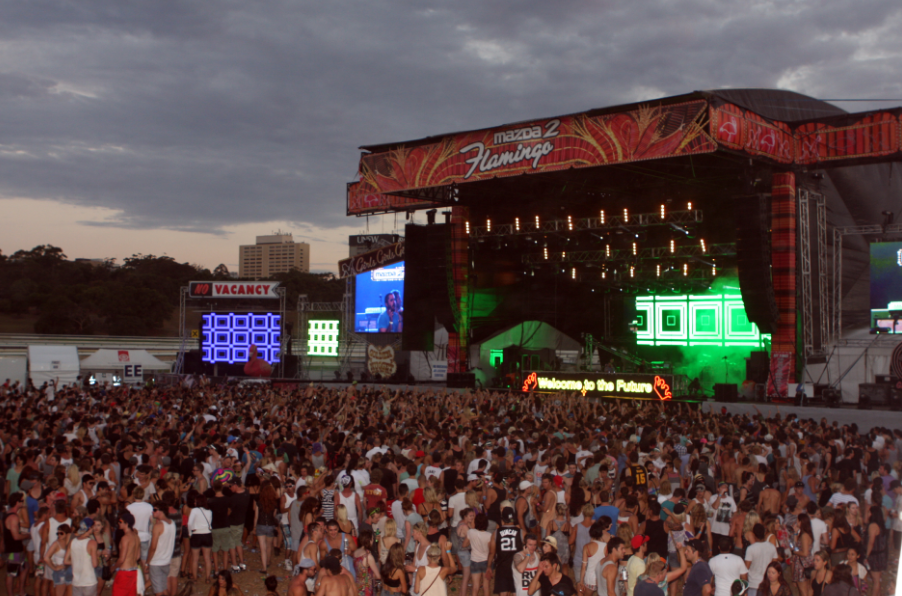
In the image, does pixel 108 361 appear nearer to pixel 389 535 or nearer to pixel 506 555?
pixel 389 535

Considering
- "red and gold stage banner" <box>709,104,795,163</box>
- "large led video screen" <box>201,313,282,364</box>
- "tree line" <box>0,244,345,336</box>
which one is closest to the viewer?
"red and gold stage banner" <box>709,104,795,163</box>

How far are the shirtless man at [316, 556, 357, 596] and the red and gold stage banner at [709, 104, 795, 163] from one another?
1701 centimetres

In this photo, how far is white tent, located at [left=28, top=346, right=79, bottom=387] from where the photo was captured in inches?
1111

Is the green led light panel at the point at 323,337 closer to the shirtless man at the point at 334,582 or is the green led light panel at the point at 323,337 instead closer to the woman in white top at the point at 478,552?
the woman in white top at the point at 478,552

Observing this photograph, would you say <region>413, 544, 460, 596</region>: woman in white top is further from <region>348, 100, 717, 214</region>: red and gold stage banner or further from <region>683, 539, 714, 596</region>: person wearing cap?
<region>348, 100, 717, 214</region>: red and gold stage banner

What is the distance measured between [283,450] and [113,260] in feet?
247

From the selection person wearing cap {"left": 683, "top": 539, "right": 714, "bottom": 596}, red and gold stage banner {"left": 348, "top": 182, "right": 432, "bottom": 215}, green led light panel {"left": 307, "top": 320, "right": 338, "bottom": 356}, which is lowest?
person wearing cap {"left": 683, "top": 539, "right": 714, "bottom": 596}

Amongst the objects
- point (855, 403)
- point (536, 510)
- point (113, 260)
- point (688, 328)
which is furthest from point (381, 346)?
point (113, 260)

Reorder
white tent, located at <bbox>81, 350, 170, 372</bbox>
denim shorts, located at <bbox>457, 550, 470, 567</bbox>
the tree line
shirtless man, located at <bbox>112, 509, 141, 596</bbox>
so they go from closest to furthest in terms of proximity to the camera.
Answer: shirtless man, located at <bbox>112, 509, 141, 596</bbox> < denim shorts, located at <bbox>457, 550, 470, 567</bbox> < white tent, located at <bbox>81, 350, 170, 372</bbox> < the tree line

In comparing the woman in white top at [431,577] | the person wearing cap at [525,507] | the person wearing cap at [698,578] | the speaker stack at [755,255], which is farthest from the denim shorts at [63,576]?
the speaker stack at [755,255]

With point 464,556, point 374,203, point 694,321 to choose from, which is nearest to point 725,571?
point 464,556

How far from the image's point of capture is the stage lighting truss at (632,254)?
25969 mm

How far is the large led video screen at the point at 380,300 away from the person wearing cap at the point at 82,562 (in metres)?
27.2

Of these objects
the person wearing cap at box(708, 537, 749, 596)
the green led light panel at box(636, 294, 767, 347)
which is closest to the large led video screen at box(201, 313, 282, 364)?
the green led light panel at box(636, 294, 767, 347)
